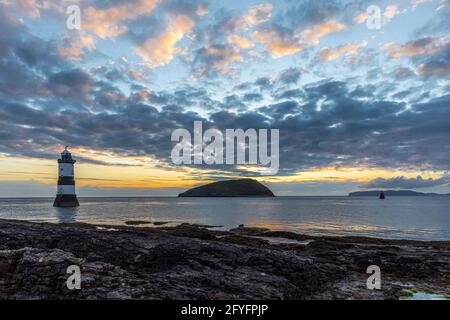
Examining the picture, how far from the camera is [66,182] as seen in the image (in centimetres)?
9588

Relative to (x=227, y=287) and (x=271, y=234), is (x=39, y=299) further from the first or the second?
(x=271, y=234)

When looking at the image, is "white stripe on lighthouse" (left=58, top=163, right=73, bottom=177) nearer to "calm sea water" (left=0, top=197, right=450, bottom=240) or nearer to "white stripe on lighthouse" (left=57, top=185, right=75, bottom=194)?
"white stripe on lighthouse" (left=57, top=185, right=75, bottom=194)

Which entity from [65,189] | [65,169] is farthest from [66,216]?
[65,189]

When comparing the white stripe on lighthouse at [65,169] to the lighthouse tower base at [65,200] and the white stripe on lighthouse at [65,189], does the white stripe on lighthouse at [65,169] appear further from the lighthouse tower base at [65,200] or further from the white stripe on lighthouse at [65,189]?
the lighthouse tower base at [65,200]

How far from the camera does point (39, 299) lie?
11.6 m

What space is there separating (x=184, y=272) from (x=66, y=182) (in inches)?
3654

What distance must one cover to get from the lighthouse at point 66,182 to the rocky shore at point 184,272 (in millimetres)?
75622

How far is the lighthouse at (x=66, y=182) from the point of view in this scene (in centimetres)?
9188

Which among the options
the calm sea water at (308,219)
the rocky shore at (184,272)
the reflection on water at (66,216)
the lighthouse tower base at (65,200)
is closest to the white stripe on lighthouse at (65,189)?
the lighthouse tower base at (65,200)

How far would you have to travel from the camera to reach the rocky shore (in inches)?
495

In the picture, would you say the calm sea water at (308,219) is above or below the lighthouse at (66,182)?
below

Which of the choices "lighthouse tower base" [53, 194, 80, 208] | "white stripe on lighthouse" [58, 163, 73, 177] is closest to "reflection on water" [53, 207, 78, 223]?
"lighthouse tower base" [53, 194, 80, 208]

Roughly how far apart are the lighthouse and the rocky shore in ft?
248
